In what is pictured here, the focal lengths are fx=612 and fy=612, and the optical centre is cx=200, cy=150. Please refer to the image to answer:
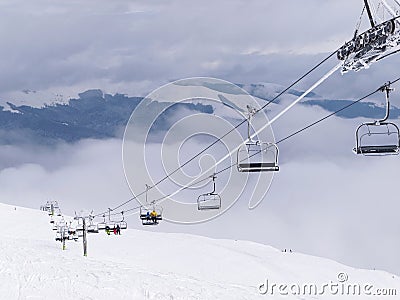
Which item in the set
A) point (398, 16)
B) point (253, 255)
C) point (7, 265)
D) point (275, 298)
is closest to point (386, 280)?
point (253, 255)

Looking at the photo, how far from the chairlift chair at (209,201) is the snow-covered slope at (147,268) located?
4900mm

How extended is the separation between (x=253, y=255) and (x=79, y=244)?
14.2 metres

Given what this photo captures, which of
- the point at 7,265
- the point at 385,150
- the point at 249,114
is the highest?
the point at 249,114

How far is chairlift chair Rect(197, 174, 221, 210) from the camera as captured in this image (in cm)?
1829

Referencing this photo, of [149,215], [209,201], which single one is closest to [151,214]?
[149,215]

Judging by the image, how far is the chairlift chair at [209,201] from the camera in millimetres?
18291

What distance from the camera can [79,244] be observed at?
47469 millimetres

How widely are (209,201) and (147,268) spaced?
15.6 m

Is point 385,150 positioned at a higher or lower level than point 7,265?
higher

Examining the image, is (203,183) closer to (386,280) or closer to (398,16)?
(398,16)

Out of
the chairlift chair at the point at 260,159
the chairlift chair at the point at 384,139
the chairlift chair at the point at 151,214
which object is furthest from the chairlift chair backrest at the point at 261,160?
the chairlift chair at the point at 151,214

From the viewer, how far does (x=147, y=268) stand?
3309 centimetres

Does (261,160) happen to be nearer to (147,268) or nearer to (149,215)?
(149,215)

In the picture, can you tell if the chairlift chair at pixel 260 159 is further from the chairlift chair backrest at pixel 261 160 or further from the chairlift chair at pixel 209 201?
the chairlift chair at pixel 209 201
